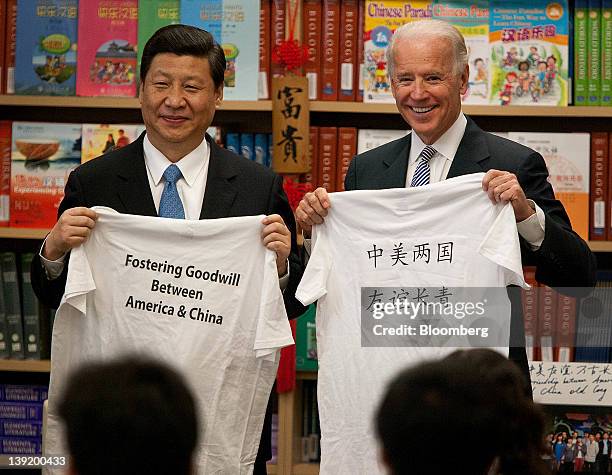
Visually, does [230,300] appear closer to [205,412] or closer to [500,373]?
[205,412]

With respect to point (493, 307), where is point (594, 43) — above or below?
above

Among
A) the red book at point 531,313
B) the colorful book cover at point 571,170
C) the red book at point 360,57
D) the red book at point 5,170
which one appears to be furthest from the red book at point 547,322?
the red book at point 5,170

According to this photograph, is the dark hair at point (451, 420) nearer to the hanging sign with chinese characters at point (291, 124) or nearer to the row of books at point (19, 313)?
the hanging sign with chinese characters at point (291, 124)

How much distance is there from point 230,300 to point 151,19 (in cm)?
131

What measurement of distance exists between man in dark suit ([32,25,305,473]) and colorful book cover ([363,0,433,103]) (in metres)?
0.93

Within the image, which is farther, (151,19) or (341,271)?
(151,19)

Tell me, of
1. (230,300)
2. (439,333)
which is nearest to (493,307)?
(439,333)

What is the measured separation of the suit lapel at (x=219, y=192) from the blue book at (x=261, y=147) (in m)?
0.92

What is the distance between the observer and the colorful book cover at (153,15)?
2998 millimetres


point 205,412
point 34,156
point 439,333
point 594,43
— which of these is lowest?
point 205,412

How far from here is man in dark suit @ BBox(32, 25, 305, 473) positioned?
2021mm

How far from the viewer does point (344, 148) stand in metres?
2.98

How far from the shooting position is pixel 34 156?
303 centimetres

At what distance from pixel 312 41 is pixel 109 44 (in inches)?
25.2
